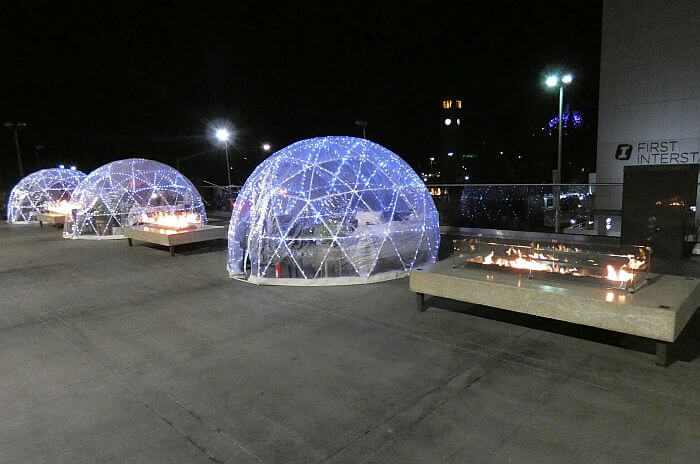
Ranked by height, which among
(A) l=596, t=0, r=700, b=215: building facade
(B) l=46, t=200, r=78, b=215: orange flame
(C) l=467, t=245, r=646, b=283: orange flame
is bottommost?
(C) l=467, t=245, r=646, b=283: orange flame

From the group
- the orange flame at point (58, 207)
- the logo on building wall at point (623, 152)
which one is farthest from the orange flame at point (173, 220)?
the logo on building wall at point (623, 152)

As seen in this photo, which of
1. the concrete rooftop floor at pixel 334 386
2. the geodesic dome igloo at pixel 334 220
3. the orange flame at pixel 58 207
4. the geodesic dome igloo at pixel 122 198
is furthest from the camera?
the orange flame at pixel 58 207

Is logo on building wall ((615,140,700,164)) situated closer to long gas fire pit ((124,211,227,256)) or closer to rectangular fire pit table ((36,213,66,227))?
long gas fire pit ((124,211,227,256))

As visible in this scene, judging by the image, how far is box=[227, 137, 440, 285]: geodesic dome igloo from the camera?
7.84m

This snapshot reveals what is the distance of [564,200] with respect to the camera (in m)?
11.9

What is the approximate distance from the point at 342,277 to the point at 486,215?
7000 millimetres

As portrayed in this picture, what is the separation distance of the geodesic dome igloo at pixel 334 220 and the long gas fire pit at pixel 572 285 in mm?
2105

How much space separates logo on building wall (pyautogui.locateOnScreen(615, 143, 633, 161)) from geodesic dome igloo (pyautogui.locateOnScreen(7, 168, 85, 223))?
77.8 feet

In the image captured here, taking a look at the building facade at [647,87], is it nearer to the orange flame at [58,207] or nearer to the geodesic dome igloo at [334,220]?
the geodesic dome igloo at [334,220]

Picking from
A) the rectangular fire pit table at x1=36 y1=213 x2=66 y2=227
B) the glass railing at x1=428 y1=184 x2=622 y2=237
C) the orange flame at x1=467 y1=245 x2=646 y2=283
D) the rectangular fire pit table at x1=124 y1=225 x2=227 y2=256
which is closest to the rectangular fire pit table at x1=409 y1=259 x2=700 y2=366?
the orange flame at x1=467 y1=245 x2=646 y2=283

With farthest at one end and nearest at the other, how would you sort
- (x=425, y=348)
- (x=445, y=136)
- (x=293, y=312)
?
1. (x=445, y=136)
2. (x=293, y=312)
3. (x=425, y=348)

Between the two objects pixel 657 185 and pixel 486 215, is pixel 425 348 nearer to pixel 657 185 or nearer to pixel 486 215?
pixel 657 185

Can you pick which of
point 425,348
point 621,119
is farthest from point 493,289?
point 621,119

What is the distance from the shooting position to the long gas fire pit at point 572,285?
4078 mm
